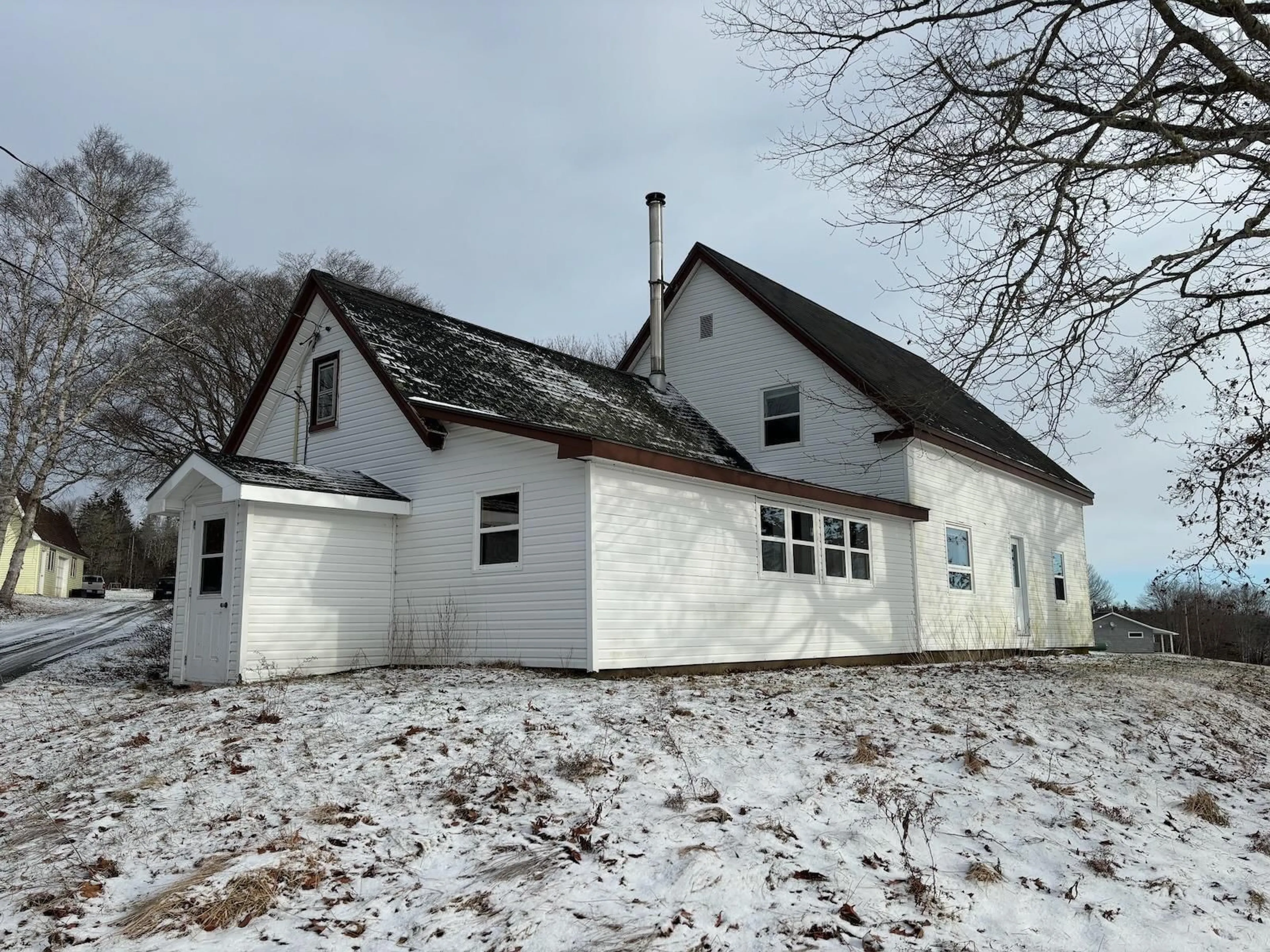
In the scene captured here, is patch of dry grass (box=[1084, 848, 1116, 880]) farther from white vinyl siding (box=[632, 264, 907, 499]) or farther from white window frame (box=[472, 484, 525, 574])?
white vinyl siding (box=[632, 264, 907, 499])

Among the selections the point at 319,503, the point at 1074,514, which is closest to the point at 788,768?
the point at 319,503

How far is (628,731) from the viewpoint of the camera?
24.7 ft

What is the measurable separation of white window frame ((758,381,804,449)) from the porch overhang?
8.25m

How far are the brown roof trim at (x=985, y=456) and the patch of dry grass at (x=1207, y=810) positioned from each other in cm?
983

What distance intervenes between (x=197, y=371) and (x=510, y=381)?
19.1 meters

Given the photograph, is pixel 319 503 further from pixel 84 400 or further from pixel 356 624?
pixel 84 400

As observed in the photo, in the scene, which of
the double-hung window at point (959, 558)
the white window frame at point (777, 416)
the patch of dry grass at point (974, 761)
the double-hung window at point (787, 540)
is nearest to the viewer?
the patch of dry grass at point (974, 761)

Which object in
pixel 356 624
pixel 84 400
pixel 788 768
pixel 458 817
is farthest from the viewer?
pixel 84 400

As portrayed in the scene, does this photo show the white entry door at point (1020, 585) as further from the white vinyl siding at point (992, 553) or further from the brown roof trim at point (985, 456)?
the brown roof trim at point (985, 456)

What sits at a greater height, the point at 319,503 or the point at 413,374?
the point at 413,374

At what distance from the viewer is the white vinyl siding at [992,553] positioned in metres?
17.6

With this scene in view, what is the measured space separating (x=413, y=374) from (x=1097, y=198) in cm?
939

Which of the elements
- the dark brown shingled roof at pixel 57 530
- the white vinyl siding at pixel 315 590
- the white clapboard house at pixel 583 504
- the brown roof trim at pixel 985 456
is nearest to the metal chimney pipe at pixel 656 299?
the white clapboard house at pixel 583 504

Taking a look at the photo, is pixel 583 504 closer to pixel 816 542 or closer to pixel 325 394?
pixel 816 542
